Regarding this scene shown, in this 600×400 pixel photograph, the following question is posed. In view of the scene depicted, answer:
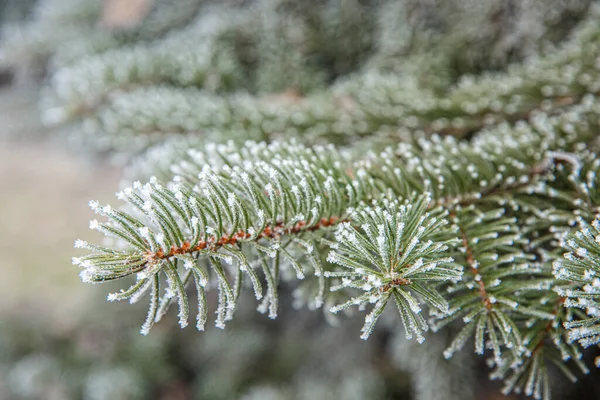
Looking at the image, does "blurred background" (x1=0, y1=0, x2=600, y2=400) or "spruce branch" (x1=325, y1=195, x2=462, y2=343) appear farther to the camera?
"blurred background" (x1=0, y1=0, x2=600, y2=400)

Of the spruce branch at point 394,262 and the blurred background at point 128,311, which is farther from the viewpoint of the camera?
the blurred background at point 128,311

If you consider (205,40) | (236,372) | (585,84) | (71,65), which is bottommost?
(236,372)

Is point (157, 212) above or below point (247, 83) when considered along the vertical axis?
below

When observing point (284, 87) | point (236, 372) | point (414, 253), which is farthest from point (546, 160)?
point (236, 372)

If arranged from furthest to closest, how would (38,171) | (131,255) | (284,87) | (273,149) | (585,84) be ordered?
1. (38,171)
2. (284,87)
3. (585,84)
4. (273,149)
5. (131,255)

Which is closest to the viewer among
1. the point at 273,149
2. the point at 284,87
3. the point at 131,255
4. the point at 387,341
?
the point at 131,255

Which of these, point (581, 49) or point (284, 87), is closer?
point (581, 49)

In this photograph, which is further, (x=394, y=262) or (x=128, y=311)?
(x=128, y=311)

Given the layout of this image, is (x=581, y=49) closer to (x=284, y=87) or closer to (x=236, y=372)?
(x=284, y=87)
